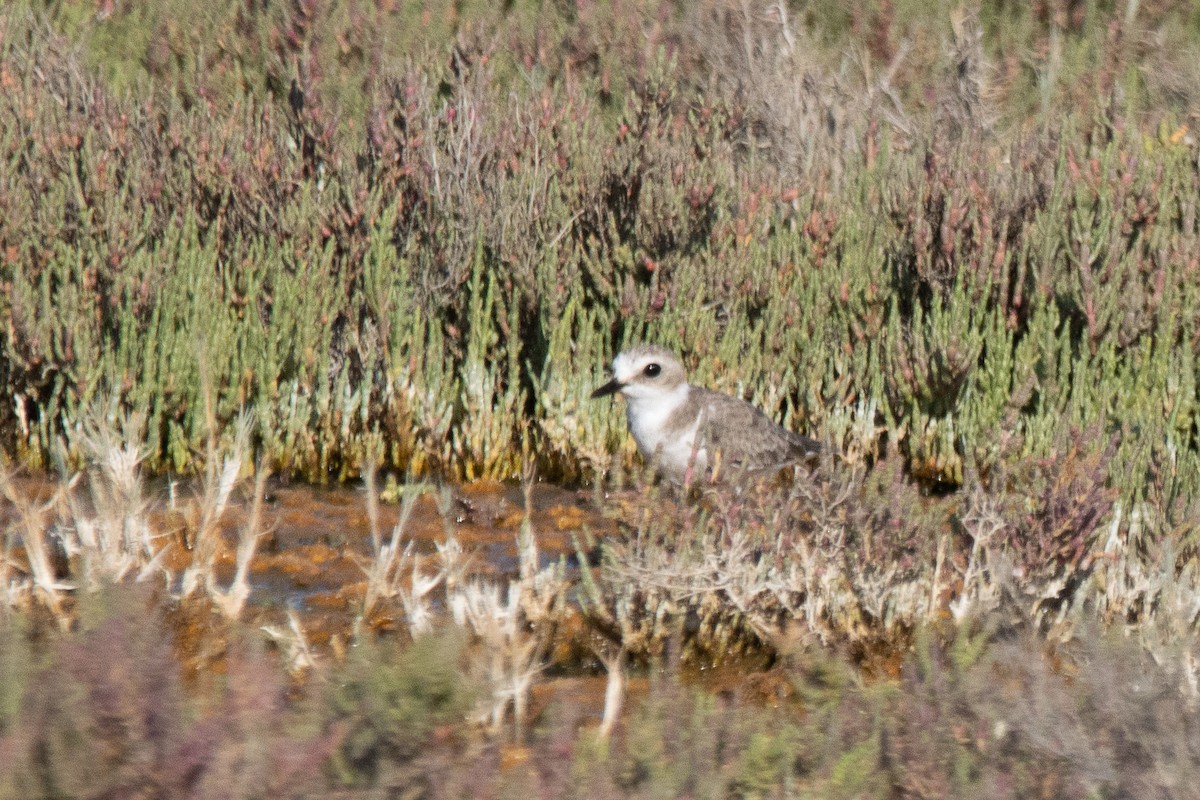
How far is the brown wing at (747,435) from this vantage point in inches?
244

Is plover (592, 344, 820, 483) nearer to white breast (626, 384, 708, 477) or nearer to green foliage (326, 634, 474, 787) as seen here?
white breast (626, 384, 708, 477)

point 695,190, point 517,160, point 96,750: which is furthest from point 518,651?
point 517,160

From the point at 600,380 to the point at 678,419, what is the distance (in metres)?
0.76

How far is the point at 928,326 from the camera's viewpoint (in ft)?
22.5

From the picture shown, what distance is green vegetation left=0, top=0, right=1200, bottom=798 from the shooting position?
3209 millimetres

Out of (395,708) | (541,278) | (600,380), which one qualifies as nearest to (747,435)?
(600,380)

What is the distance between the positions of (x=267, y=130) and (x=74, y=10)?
3.44 metres

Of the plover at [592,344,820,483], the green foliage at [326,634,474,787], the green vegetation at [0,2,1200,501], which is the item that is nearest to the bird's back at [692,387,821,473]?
the plover at [592,344,820,483]

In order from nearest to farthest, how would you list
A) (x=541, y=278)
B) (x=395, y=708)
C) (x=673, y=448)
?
1. (x=395, y=708)
2. (x=673, y=448)
3. (x=541, y=278)

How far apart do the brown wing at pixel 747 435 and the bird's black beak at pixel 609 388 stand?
1.21ft

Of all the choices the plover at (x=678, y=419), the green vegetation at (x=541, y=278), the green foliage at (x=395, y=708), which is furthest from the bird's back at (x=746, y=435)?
the green foliage at (x=395, y=708)

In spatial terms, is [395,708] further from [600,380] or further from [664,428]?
[600,380]

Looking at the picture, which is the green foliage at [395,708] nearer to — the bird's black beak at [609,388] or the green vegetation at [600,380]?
the green vegetation at [600,380]

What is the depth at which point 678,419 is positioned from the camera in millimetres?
6227
